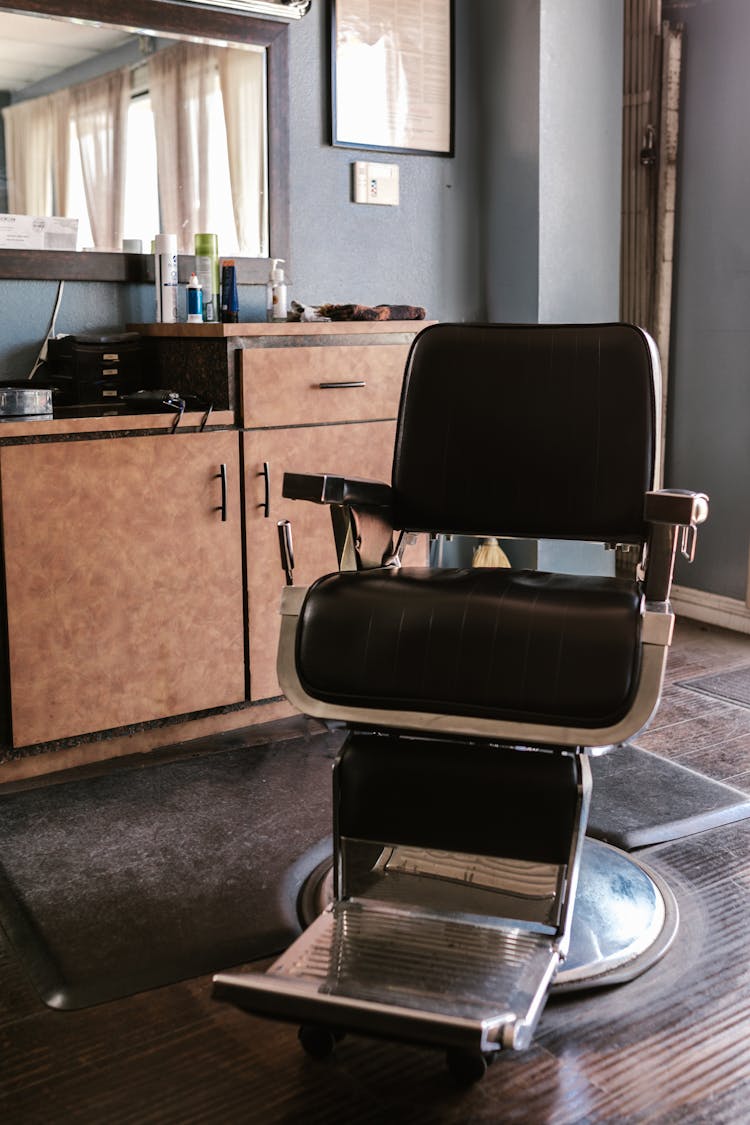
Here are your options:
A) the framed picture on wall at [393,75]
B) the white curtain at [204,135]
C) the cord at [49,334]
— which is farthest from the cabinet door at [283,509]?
the framed picture on wall at [393,75]

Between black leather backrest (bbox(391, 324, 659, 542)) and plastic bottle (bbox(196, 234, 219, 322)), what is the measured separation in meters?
1.08

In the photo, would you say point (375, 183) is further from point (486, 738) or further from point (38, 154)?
point (486, 738)

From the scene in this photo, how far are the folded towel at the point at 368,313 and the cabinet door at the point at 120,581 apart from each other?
54 centimetres

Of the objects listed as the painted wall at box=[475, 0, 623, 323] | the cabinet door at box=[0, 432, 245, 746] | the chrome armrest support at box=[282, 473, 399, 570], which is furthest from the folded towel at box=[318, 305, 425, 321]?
the chrome armrest support at box=[282, 473, 399, 570]

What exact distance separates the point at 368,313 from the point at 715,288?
1577 mm

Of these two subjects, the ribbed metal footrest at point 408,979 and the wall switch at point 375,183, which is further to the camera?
the wall switch at point 375,183

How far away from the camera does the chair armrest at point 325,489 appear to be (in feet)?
6.41

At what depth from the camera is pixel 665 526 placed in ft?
6.11

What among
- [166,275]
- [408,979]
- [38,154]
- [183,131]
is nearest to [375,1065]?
[408,979]

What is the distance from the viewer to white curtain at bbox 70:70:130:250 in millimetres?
3023

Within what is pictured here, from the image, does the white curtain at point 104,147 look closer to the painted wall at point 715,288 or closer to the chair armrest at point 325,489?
the chair armrest at point 325,489

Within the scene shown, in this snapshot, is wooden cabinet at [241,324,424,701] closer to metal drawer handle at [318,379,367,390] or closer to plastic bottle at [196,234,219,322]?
metal drawer handle at [318,379,367,390]

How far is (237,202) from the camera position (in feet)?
10.9

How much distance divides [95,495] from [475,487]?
3.17ft
